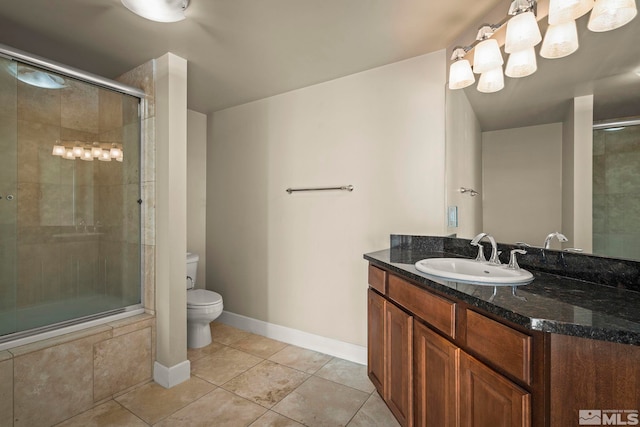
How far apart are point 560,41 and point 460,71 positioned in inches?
20.5

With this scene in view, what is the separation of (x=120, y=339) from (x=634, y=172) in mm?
2716

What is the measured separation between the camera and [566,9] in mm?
1196

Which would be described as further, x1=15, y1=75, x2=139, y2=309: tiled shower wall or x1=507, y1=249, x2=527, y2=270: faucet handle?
x1=15, y1=75, x2=139, y2=309: tiled shower wall

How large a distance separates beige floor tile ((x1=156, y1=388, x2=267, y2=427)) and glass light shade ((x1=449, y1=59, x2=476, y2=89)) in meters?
2.25

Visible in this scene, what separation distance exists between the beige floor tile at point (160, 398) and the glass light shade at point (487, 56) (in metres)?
2.55

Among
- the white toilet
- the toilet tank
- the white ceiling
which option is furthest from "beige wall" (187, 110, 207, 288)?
the white ceiling

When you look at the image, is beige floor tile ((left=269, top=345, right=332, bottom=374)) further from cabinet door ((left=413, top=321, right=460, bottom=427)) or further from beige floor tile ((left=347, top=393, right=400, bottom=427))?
cabinet door ((left=413, top=321, right=460, bottom=427))

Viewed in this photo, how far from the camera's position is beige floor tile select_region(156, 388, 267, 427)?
5.35 feet

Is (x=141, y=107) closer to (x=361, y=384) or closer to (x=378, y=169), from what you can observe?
(x=378, y=169)

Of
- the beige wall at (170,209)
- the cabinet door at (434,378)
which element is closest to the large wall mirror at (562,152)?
the cabinet door at (434,378)

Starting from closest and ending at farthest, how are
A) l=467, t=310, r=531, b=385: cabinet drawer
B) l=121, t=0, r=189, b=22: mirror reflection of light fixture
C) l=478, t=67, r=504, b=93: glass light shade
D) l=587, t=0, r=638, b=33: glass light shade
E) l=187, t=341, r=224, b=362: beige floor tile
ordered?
l=467, t=310, r=531, b=385: cabinet drawer, l=587, t=0, r=638, b=33: glass light shade, l=121, t=0, r=189, b=22: mirror reflection of light fixture, l=478, t=67, r=504, b=93: glass light shade, l=187, t=341, r=224, b=362: beige floor tile

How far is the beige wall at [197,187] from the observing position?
124 inches

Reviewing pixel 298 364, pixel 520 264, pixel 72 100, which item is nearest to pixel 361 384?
pixel 298 364

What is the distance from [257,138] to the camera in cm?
287
